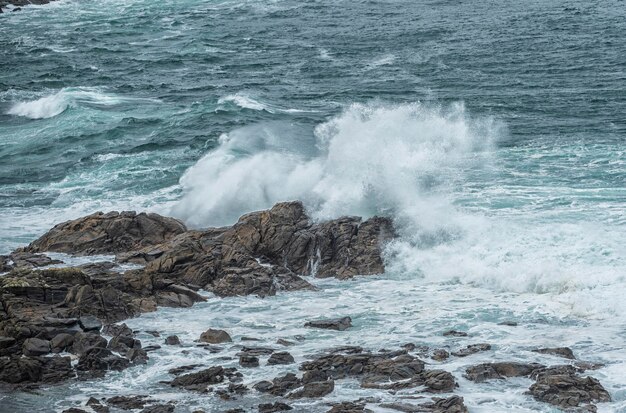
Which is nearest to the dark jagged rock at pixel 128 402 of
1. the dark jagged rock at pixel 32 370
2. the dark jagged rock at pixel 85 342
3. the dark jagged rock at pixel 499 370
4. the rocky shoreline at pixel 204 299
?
the rocky shoreline at pixel 204 299

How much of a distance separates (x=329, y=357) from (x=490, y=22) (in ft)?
139

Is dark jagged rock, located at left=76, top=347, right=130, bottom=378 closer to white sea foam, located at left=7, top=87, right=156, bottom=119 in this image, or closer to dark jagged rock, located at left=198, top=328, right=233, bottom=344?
dark jagged rock, located at left=198, top=328, right=233, bottom=344

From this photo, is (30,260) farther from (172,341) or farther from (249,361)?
(249,361)

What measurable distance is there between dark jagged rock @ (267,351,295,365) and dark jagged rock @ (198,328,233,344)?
5.79 feet

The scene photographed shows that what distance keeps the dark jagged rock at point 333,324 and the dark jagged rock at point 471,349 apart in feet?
10.2

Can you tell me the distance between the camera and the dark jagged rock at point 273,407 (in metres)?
20.3

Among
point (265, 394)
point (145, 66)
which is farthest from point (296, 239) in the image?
point (145, 66)

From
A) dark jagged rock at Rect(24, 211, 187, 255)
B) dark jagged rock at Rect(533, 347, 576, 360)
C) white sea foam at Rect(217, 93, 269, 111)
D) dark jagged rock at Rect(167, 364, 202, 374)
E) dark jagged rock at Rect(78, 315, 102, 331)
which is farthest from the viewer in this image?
white sea foam at Rect(217, 93, 269, 111)

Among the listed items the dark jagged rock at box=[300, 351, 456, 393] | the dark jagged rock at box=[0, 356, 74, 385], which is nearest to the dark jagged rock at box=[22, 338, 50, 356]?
the dark jagged rock at box=[0, 356, 74, 385]

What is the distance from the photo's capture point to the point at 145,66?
190 feet

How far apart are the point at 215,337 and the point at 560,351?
7.73m

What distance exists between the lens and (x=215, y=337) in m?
24.3

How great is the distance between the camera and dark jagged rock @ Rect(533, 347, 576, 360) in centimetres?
2253

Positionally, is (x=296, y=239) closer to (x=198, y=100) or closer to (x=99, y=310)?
(x=99, y=310)
